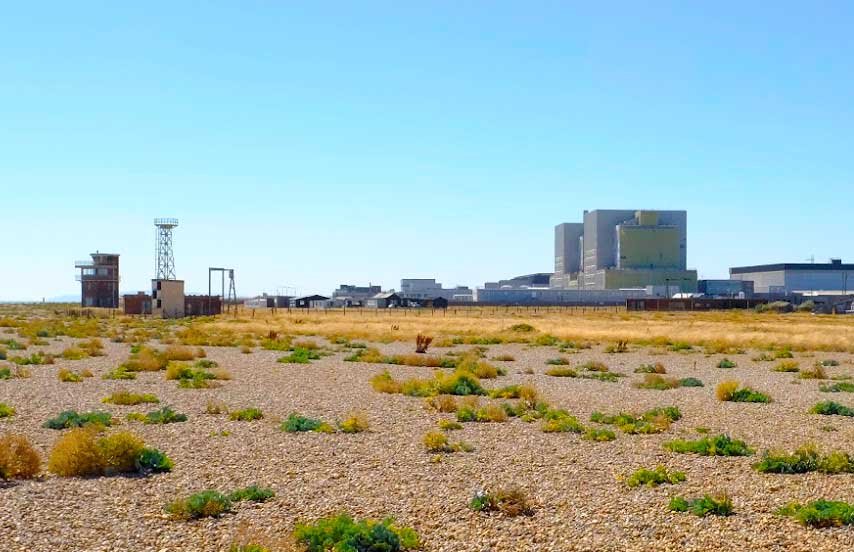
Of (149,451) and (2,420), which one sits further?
(2,420)

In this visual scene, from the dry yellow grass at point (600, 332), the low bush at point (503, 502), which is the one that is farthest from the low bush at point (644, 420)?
the dry yellow grass at point (600, 332)

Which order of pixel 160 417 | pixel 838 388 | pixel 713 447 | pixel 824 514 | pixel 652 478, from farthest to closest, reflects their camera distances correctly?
pixel 838 388
pixel 160 417
pixel 713 447
pixel 652 478
pixel 824 514

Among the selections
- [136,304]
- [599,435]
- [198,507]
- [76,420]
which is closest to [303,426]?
[76,420]

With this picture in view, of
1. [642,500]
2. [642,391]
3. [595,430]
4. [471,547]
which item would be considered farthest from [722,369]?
[471,547]

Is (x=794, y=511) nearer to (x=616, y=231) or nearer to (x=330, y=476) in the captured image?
(x=330, y=476)

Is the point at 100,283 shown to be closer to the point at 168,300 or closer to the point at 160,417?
the point at 168,300

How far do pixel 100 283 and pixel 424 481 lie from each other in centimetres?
14170

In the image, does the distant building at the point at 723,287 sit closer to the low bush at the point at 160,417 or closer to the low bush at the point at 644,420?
the low bush at the point at 644,420

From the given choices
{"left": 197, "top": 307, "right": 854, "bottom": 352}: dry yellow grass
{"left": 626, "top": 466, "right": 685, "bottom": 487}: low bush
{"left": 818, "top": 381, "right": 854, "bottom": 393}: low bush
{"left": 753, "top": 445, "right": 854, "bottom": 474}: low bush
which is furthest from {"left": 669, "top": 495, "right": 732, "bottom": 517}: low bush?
{"left": 197, "top": 307, "right": 854, "bottom": 352}: dry yellow grass

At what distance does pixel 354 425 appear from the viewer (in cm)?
2038

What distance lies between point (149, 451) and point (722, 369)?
29552mm

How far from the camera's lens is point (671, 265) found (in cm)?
16850

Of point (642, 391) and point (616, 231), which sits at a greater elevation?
point (616, 231)

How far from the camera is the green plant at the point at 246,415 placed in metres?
22.0
